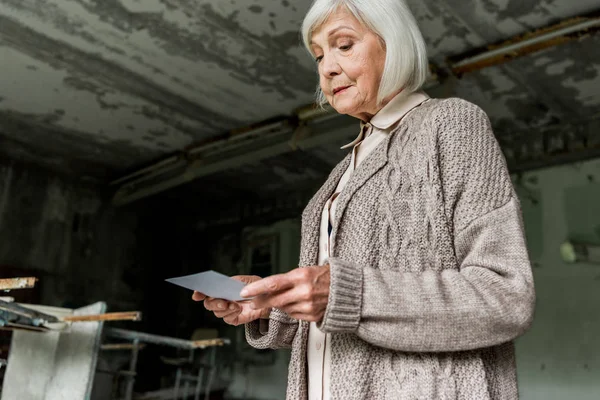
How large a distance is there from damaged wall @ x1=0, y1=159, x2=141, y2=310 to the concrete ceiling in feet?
2.96

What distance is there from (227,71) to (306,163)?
2347 millimetres

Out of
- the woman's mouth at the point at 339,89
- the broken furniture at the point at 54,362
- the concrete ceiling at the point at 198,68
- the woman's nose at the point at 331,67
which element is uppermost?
the concrete ceiling at the point at 198,68

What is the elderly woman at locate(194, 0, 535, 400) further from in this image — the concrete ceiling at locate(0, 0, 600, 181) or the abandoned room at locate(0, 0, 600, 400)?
the concrete ceiling at locate(0, 0, 600, 181)

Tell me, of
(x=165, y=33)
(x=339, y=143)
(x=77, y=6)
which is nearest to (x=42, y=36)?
(x=77, y=6)

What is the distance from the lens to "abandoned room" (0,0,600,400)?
12.5 feet

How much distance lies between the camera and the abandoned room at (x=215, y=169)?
12.5ft

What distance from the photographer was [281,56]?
4816 millimetres

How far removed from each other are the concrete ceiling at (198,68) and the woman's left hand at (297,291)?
3519 millimetres

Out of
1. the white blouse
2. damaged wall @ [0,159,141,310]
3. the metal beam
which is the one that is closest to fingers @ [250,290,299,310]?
the white blouse

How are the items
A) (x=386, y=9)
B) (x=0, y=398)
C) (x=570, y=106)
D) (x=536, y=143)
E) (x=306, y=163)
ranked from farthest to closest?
(x=306, y=163)
(x=536, y=143)
(x=570, y=106)
(x=0, y=398)
(x=386, y=9)

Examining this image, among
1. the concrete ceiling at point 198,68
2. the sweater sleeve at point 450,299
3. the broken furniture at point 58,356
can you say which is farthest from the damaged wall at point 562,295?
the sweater sleeve at point 450,299

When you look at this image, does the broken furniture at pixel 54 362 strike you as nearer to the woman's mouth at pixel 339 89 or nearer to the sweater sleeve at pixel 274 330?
the sweater sleeve at pixel 274 330

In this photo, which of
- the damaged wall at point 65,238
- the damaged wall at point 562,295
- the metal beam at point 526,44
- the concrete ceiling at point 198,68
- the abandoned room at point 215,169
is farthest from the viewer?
the damaged wall at point 65,238

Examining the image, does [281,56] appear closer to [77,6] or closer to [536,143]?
[77,6]
